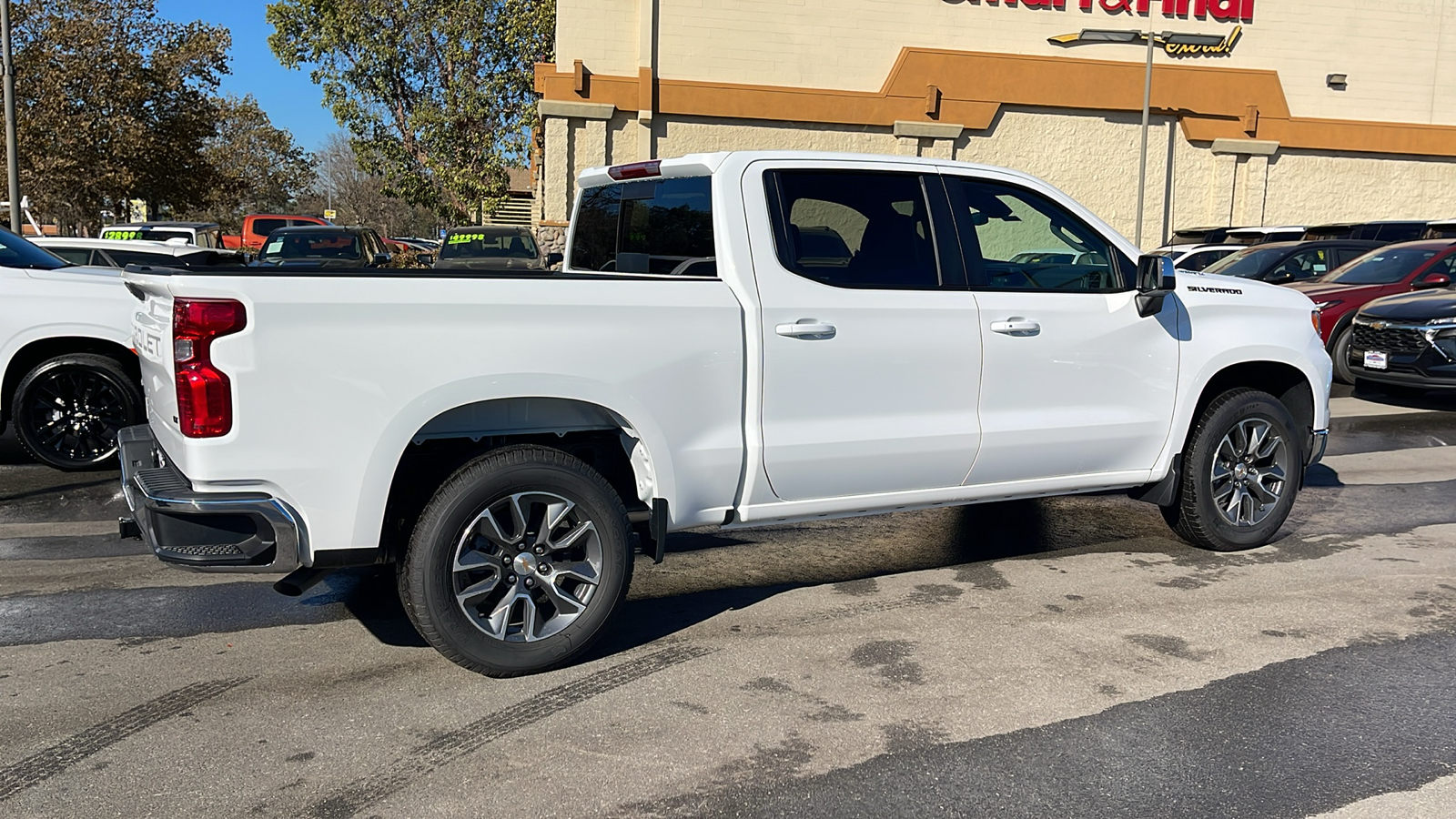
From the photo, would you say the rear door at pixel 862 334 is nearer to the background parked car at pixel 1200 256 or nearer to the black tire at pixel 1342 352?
the black tire at pixel 1342 352

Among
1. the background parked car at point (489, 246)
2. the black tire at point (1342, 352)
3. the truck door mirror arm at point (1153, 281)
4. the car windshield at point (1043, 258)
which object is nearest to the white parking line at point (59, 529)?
the car windshield at point (1043, 258)

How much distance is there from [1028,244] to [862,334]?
99 cm

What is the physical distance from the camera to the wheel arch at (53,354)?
807 centimetres

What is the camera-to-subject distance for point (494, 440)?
4691mm

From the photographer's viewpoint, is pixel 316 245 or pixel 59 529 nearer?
pixel 59 529

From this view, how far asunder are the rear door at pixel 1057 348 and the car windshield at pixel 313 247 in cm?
1563

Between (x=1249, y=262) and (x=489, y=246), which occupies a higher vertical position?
(x=1249, y=262)

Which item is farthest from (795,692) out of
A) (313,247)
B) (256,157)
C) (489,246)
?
(256,157)

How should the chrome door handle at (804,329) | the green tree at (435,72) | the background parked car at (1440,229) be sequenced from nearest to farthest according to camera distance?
the chrome door handle at (804,329)
the background parked car at (1440,229)
the green tree at (435,72)

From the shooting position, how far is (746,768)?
3713mm

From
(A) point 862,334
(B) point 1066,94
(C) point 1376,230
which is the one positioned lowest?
(A) point 862,334

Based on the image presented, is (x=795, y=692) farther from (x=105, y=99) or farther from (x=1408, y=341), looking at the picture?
(x=105, y=99)

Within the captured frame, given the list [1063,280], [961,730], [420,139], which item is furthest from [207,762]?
[420,139]

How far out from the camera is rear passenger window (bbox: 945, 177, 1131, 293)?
5.38m
